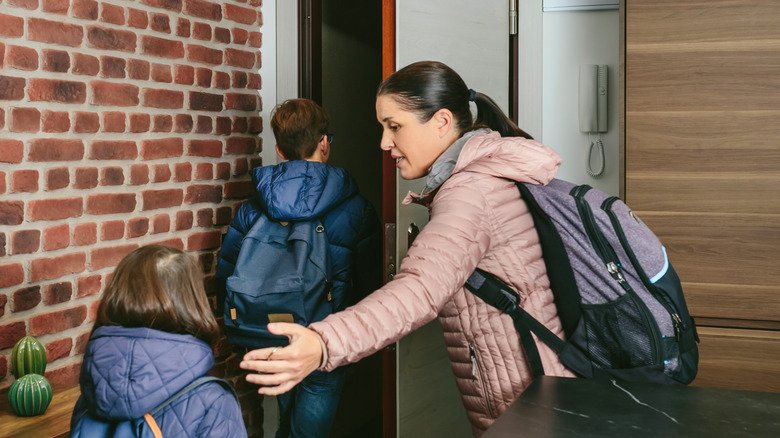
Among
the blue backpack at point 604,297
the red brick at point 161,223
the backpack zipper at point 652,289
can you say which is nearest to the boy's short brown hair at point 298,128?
the red brick at point 161,223

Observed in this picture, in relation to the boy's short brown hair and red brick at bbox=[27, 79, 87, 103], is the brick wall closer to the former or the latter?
red brick at bbox=[27, 79, 87, 103]

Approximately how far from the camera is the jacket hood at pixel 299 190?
8.23 feet

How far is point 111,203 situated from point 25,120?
426 millimetres

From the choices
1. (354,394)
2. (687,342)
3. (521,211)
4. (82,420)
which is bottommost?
(354,394)

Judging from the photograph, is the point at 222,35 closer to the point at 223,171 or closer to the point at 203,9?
the point at 203,9

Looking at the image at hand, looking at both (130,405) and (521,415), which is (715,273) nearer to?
(521,415)

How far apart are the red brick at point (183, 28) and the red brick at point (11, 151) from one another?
0.85m

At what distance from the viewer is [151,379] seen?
4.73 ft

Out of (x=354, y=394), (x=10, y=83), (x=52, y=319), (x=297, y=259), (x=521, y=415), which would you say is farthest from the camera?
(x=354, y=394)

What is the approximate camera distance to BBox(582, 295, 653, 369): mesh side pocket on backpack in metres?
1.54

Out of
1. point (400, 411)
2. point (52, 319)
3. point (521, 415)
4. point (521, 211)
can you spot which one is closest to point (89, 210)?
point (52, 319)

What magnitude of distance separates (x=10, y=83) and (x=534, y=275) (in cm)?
156

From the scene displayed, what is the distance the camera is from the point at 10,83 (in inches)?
80.1

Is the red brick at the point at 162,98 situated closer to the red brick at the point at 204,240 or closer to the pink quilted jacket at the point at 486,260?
the red brick at the point at 204,240
